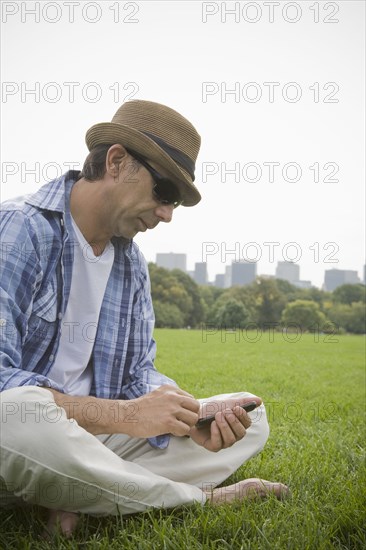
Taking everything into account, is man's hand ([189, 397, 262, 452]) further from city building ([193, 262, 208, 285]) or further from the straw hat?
city building ([193, 262, 208, 285])

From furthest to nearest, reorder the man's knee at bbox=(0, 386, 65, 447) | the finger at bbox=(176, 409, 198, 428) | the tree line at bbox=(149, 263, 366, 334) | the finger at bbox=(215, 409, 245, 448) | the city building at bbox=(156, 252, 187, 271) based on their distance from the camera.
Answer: the city building at bbox=(156, 252, 187, 271) < the tree line at bbox=(149, 263, 366, 334) < the finger at bbox=(215, 409, 245, 448) < the finger at bbox=(176, 409, 198, 428) < the man's knee at bbox=(0, 386, 65, 447)

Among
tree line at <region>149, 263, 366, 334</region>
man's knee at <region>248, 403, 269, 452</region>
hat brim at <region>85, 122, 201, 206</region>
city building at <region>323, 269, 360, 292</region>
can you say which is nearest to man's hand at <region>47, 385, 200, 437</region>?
man's knee at <region>248, 403, 269, 452</region>

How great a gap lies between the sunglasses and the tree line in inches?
1412

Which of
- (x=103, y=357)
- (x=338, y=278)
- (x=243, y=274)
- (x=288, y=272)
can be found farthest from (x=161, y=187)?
(x=338, y=278)

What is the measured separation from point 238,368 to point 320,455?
6.25 meters

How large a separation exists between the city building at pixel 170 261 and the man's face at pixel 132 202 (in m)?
54.8

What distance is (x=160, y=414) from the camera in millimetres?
2322

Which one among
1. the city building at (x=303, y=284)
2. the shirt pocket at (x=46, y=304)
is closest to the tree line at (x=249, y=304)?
the city building at (x=303, y=284)

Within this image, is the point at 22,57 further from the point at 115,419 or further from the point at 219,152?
the point at 115,419

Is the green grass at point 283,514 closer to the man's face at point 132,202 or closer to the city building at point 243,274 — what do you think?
the man's face at point 132,202

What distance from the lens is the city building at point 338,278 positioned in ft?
214

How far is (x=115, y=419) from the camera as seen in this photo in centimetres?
227

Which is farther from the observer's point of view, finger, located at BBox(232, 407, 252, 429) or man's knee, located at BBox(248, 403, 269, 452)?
man's knee, located at BBox(248, 403, 269, 452)

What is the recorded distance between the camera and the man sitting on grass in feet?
6.69
